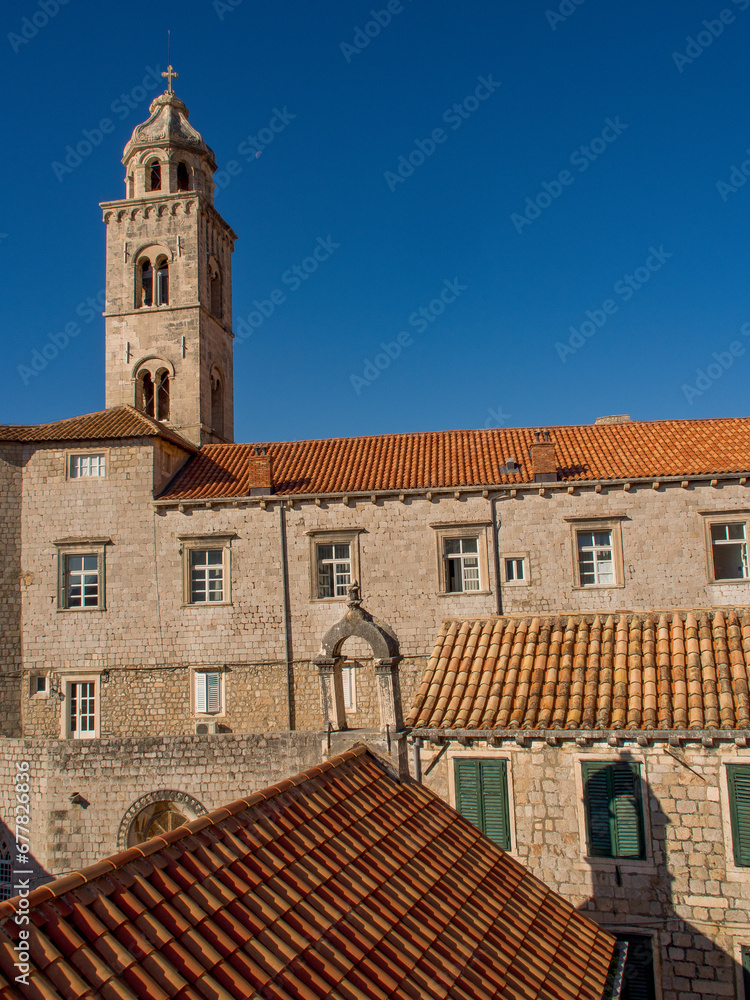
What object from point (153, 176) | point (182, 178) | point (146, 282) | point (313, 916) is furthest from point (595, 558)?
point (153, 176)

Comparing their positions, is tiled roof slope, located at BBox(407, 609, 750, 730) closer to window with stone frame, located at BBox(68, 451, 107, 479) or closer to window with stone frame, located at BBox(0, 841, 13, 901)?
window with stone frame, located at BBox(0, 841, 13, 901)

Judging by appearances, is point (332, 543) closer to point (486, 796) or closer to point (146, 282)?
point (486, 796)

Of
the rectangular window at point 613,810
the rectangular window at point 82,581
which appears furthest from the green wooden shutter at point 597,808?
the rectangular window at point 82,581

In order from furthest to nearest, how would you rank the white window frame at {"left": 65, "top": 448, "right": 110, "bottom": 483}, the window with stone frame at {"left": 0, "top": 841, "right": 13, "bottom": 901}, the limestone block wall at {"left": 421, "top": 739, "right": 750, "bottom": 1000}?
1. the white window frame at {"left": 65, "top": 448, "right": 110, "bottom": 483}
2. the window with stone frame at {"left": 0, "top": 841, "right": 13, "bottom": 901}
3. the limestone block wall at {"left": 421, "top": 739, "right": 750, "bottom": 1000}

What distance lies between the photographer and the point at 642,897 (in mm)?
10133

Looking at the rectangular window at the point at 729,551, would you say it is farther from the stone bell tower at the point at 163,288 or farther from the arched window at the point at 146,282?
the arched window at the point at 146,282

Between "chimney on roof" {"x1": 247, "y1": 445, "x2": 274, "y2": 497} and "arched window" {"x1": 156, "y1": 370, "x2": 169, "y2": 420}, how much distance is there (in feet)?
31.8

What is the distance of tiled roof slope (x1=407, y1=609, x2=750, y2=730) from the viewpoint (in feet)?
34.2

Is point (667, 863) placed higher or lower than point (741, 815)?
lower

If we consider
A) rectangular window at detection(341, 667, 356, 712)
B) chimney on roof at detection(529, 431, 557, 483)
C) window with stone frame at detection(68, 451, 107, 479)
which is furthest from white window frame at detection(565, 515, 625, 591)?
window with stone frame at detection(68, 451, 107, 479)

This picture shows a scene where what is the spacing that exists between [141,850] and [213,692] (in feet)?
56.8

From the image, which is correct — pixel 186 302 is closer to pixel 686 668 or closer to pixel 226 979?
pixel 686 668

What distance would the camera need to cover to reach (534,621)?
12.7m

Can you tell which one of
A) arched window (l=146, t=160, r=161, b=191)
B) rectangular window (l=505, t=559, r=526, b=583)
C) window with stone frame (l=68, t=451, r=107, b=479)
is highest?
arched window (l=146, t=160, r=161, b=191)
